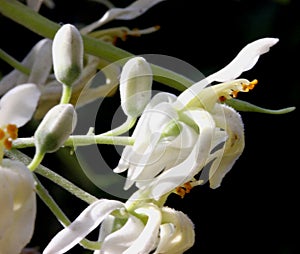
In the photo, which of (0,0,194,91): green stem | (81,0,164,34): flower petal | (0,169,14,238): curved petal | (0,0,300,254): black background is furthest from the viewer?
(0,0,300,254): black background

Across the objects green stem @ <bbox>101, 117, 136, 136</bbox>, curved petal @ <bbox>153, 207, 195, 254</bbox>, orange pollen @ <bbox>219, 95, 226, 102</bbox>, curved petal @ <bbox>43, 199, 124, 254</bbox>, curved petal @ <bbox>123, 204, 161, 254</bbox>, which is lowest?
curved petal @ <bbox>153, 207, 195, 254</bbox>

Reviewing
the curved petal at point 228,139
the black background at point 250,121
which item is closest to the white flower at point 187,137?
the curved petal at point 228,139

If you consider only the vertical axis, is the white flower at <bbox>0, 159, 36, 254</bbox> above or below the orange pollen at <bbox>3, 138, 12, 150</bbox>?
below

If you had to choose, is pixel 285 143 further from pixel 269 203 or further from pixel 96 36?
pixel 96 36

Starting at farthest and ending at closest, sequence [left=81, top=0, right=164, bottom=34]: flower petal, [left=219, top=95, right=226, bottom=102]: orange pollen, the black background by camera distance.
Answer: the black background → [left=81, top=0, right=164, bottom=34]: flower petal → [left=219, top=95, right=226, bottom=102]: orange pollen

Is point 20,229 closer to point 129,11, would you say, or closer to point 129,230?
point 129,230

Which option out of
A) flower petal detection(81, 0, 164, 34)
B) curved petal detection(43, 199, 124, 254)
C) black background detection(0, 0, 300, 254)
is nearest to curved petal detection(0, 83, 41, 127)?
curved petal detection(43, 199, 124, 254)

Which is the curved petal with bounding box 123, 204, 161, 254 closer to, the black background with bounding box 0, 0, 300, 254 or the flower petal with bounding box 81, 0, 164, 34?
the flower petal with bounding box 81, 0, 164, 34
